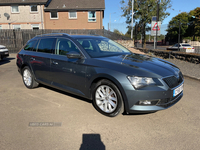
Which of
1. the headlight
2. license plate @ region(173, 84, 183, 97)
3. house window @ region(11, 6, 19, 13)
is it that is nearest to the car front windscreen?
the headlight

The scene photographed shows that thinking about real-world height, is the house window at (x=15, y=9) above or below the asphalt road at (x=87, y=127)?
above

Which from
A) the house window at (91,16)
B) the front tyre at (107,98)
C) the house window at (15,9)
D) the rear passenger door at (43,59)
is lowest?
the front tyre at (107,98)

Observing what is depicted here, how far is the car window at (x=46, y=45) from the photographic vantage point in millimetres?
4810

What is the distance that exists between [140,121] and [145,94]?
668 millimetres

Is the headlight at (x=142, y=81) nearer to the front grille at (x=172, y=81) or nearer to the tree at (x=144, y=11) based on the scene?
the front grille at (x=172, y=81)

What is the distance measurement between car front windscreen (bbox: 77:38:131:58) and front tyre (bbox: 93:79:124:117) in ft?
2.59

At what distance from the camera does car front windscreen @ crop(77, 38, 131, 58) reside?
13.6 ft

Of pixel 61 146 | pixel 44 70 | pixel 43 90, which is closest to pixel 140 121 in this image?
pixel 61 146

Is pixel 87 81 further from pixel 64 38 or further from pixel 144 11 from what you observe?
pixel 144 11

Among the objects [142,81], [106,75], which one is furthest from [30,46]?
[142,81]

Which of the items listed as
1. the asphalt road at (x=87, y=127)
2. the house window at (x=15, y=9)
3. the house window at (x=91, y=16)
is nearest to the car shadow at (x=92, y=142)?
the asphalt road at (x=87, y=127)

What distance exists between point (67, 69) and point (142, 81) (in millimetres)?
1880

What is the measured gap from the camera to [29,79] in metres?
5.72

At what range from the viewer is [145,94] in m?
3.14
